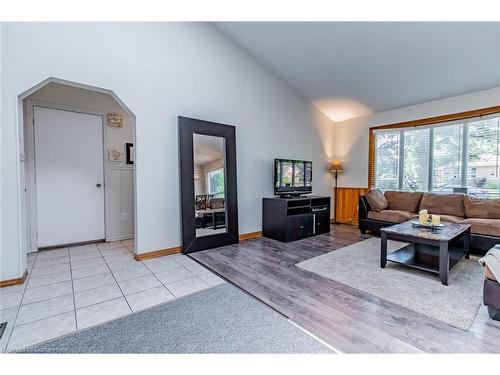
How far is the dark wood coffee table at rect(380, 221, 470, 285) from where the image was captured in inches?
84.1

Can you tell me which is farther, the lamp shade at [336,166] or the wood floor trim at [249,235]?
the lamp shade at [336,166]

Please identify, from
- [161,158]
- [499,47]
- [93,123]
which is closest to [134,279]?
[161,158]

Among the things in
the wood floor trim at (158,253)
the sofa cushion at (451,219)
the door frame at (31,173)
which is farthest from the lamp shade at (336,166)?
the door frame at (31,173)

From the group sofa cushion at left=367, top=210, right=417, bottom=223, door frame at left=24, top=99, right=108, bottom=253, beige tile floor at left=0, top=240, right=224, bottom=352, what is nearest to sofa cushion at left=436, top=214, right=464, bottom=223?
sofa cushion at left=367, top=210, right=417, bottom=223

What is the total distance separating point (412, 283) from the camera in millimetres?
2197

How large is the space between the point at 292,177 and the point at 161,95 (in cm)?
249

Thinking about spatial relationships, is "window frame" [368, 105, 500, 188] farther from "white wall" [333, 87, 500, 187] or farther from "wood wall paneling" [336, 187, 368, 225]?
"wood wall paneling" [336, 187, 368, 225]

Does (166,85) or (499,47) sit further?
(166,85)

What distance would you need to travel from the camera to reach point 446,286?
2.12 meters

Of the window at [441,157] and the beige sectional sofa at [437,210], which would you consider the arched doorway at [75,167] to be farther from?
the window at [441,157]

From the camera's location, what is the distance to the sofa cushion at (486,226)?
2.91 metres

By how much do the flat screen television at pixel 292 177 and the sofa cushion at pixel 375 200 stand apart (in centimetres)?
104
